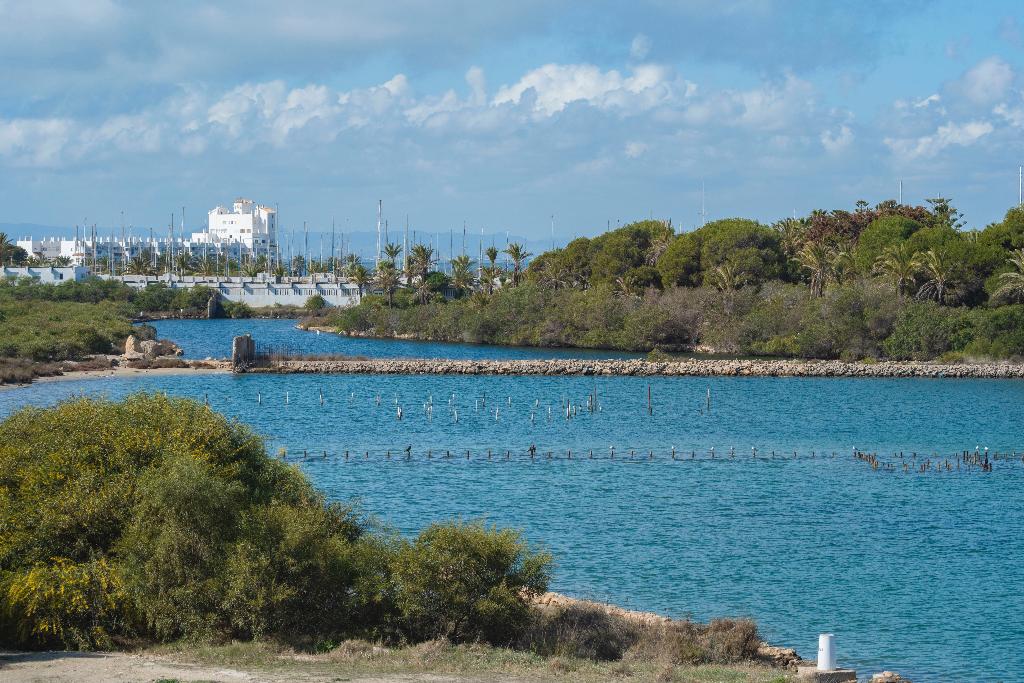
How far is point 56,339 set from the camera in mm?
88938

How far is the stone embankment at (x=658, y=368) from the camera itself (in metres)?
82.9

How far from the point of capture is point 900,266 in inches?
3720

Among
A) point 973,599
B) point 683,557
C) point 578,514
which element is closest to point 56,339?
point 578,514

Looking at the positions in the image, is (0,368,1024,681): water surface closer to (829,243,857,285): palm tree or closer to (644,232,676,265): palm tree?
(829,243,857,285): palm tree

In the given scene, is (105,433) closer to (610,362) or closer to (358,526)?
(358,526)

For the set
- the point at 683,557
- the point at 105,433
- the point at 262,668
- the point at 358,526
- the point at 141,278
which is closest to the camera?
the point at 262,668

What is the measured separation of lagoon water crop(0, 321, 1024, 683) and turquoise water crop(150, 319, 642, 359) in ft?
82.2

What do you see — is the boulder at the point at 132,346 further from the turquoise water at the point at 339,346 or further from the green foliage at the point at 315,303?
the green foliage at the point at 315,303

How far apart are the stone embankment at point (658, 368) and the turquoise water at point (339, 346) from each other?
43.6 ft

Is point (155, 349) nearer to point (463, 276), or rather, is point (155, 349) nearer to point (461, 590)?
point (463, 276)

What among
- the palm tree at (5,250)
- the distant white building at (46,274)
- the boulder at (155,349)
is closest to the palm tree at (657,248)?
the boulder at (155,349)

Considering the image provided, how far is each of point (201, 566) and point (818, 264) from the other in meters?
91.0

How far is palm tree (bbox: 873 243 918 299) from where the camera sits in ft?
310

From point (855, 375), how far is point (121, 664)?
232 ft
